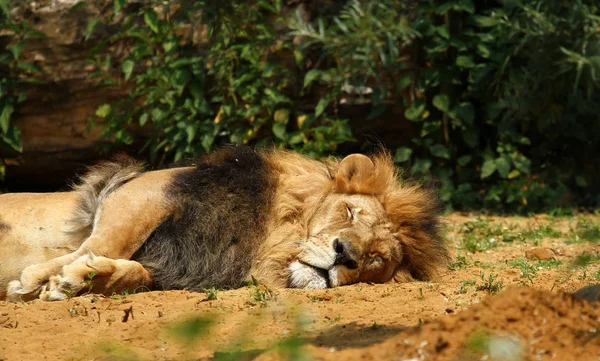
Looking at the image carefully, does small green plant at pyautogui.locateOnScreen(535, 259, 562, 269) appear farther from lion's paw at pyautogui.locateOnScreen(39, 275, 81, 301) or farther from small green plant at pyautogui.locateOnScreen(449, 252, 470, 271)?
lion's paw at pyautogui.locateOnScreen(39, 275, 81, 301)

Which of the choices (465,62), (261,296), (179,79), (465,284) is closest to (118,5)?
(179,79)

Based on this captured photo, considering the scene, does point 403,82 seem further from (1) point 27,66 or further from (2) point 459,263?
(1) point 27,66

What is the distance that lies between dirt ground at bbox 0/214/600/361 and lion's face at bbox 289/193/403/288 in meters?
0.17

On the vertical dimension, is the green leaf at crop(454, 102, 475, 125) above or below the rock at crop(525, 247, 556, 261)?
above

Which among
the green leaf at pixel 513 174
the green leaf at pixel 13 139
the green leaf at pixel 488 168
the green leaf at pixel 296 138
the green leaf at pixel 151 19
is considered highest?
the green leaf at pixel 151 19

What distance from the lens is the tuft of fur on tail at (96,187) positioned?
17.7 ft

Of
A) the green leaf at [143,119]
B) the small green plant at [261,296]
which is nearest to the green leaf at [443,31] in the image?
the green leaf at [143,119]

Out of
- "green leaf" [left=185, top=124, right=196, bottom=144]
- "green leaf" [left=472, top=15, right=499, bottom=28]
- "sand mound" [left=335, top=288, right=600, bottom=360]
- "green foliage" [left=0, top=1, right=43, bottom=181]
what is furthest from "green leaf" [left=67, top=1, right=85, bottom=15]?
"sand mound" [left=335, top=288, right=600, bottom=360]

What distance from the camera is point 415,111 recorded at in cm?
845

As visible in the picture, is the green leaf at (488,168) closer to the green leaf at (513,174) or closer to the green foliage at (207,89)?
the green leaf at (513,174)

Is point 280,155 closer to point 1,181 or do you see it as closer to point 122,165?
point 122,165

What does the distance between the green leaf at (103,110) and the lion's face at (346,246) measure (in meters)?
3.60

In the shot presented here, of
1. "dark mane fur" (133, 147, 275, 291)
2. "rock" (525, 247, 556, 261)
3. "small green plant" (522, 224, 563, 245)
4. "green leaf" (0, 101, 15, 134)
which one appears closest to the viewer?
"dark mane fur" (133, 147, 275, 291)

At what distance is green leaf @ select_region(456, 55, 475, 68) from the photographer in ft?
27.5
